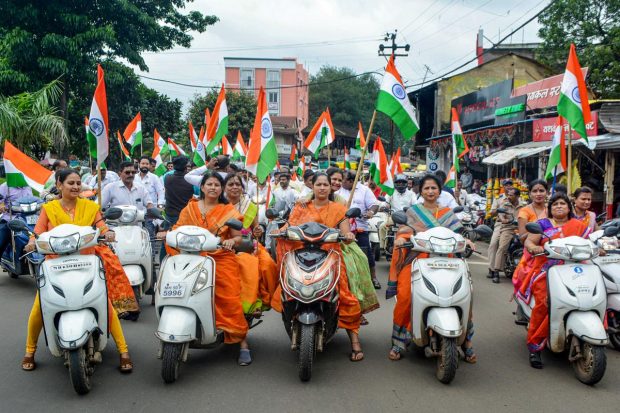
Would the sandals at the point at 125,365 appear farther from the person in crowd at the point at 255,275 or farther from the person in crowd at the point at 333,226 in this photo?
the person in crowd at the point at 333,226

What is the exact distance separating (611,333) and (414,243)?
2.19 metres

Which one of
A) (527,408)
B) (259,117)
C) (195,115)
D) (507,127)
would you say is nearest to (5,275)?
(259,117)

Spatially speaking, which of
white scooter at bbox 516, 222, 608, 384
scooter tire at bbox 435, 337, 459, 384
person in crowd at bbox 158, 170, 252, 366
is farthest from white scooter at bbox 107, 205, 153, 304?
white scooter at bbox 516, 222, 608, 384

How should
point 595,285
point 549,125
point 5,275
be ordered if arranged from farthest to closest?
point 549,125
point 5,275
point 595,285

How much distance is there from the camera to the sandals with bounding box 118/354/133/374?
15.9ft

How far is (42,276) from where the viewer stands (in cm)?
443

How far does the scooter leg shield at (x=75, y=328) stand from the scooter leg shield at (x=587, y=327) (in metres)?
3.46

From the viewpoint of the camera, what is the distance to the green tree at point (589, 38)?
24.5 meters

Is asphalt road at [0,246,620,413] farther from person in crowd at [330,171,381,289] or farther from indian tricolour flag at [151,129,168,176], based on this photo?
indian tricolour flag at [151,129,168,176]

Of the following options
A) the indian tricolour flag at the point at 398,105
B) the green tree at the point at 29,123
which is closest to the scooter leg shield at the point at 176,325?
the indian tricolour flag at the point at 398,105

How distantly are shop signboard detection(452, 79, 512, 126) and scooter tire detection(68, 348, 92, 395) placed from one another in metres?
20.3

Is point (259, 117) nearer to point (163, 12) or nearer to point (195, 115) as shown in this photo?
point (163, 12)

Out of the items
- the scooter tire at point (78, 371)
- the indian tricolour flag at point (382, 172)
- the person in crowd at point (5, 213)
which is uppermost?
the indian tricolour flag at point (382, 172)

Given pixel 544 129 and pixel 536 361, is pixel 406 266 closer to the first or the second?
pixel 536 361
